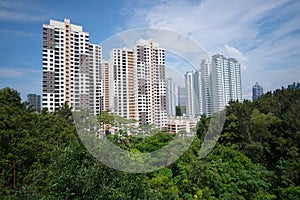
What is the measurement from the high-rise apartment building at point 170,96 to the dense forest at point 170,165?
0.51ft

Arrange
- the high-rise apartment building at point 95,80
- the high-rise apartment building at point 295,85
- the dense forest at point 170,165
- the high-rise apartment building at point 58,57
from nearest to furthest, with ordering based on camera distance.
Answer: the high-rise apartment building at point 95,80, the dense forest at point 170,165, the high-rise apartment building at point 295,85, the high-rise apartment building at point 58,57

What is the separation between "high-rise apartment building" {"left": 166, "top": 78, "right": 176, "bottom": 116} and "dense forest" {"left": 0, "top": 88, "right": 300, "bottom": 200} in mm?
155

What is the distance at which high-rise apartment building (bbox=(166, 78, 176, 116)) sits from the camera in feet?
4.06

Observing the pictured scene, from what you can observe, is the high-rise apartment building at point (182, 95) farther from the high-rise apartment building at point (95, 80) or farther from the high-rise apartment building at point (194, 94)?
the high-rise apartment building at point (95, 80)

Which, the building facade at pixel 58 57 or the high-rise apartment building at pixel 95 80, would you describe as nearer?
the high-rise apartment building at pixel 95 80

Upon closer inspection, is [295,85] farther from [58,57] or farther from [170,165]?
[58,57]

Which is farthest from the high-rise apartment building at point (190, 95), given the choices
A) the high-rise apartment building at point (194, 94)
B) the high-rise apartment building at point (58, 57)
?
the high-rise apartment building at point (58, 57)

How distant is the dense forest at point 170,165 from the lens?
1645 mm

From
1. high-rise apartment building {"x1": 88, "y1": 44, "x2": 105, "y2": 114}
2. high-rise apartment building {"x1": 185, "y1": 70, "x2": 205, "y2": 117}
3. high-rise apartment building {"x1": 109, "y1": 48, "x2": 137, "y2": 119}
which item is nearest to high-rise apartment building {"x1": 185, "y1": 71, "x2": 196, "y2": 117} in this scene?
high-rise apartment building {"x1": 185, "y1": 70, "x2": 205, "y2": 117}

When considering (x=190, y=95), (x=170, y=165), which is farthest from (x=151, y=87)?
(x=170, y=165)

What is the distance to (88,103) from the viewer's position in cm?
114

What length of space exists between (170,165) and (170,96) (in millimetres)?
2119

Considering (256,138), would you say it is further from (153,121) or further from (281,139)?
(153,121)

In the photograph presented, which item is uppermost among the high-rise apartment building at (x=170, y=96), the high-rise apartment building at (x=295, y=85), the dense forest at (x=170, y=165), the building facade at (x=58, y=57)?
the building facade at (x=58, y=57)
